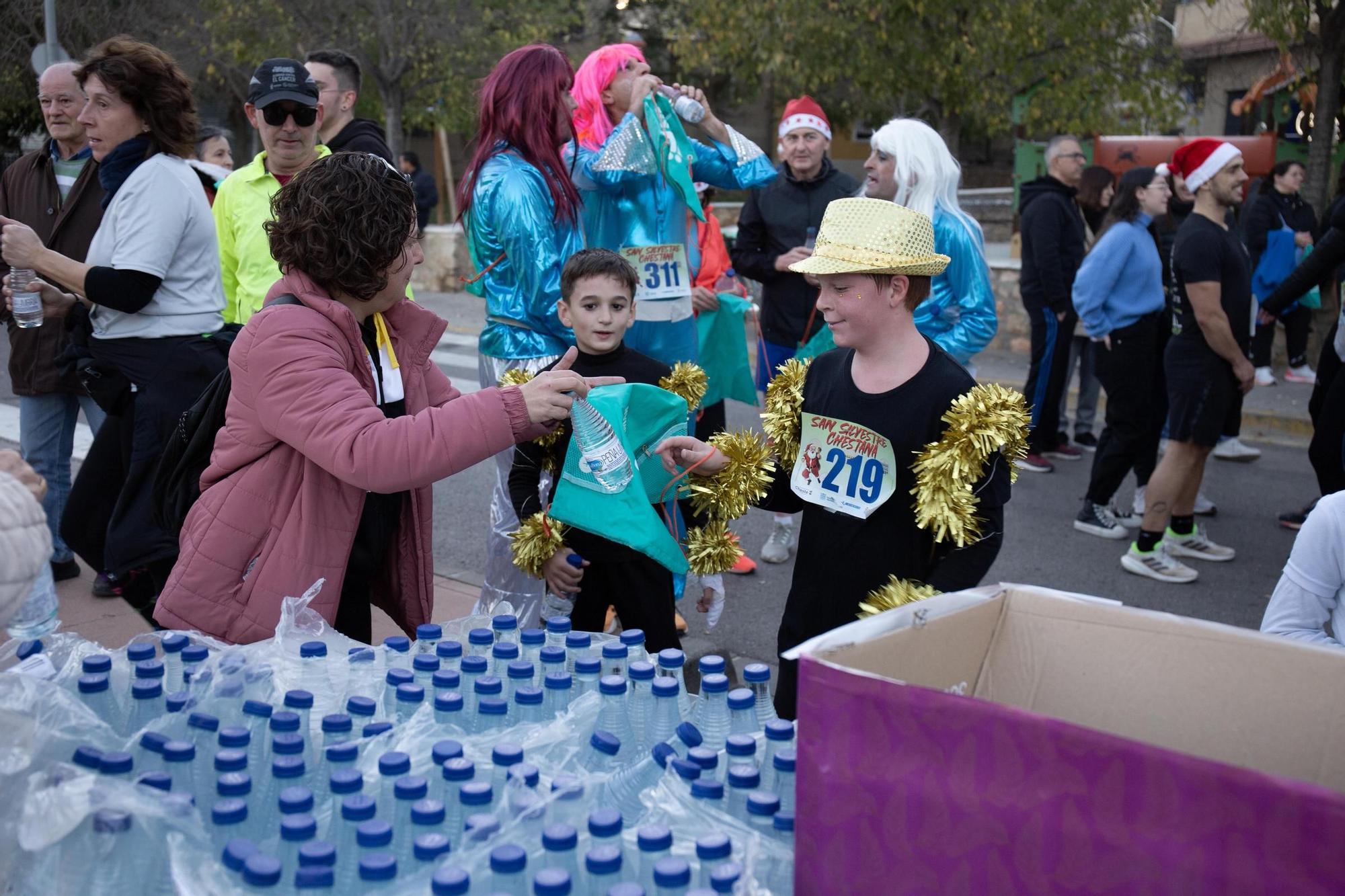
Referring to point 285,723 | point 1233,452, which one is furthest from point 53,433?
point 1233,452

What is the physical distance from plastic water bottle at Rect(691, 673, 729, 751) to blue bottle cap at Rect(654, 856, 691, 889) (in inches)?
20.5

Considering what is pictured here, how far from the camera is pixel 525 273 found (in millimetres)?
4332

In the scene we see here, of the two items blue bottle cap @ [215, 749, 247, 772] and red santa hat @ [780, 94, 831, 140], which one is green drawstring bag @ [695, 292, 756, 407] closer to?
red santa hat @ [780, 94, 831, 140]

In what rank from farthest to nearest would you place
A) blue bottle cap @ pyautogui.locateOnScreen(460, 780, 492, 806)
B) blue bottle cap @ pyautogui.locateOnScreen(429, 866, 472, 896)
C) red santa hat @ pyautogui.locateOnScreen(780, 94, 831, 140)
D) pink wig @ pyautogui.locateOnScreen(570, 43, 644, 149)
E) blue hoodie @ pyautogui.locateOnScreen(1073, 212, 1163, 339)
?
blue hoodie @ pyautogui.locateOnScreen(1073, 212, 1163, 339) → red santa hat @ pyautogui.locateOnScreen(780, 94, 831, 140) → pink wig @ pyautogui.locateOnScreen(570, 43, 644, 149) → blue bottle cap @ pyautogui.locateOnScreen(460, 780, 492, 806) → blue bottle cap @ pyautogui.locateOnScreen(429, 866, 472, 896)

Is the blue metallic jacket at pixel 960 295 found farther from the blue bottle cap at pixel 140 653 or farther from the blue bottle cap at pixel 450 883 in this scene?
the blue bottle cap at pixel 450 883

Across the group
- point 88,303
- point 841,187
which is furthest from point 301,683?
point 841,187

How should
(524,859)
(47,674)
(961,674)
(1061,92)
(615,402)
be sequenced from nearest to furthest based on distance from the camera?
(524,859), (961,674), (47,674), (615,402), (1061,92)

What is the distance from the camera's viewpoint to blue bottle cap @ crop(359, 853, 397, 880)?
1509 mm

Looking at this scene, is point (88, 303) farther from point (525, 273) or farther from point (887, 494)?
point (887, 494)

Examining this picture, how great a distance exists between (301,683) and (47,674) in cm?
44

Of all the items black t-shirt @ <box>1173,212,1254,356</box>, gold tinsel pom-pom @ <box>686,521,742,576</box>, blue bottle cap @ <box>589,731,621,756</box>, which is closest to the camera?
blue bottle cap @ <box>589,731,621,756</box>

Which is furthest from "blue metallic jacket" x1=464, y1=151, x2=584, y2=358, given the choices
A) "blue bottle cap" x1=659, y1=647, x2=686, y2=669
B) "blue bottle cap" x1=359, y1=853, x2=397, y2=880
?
"blue bottle cap" x1=359, y1=853, x2=397, y2=880

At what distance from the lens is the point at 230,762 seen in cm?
178

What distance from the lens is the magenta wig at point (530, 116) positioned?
4426 millimetres
